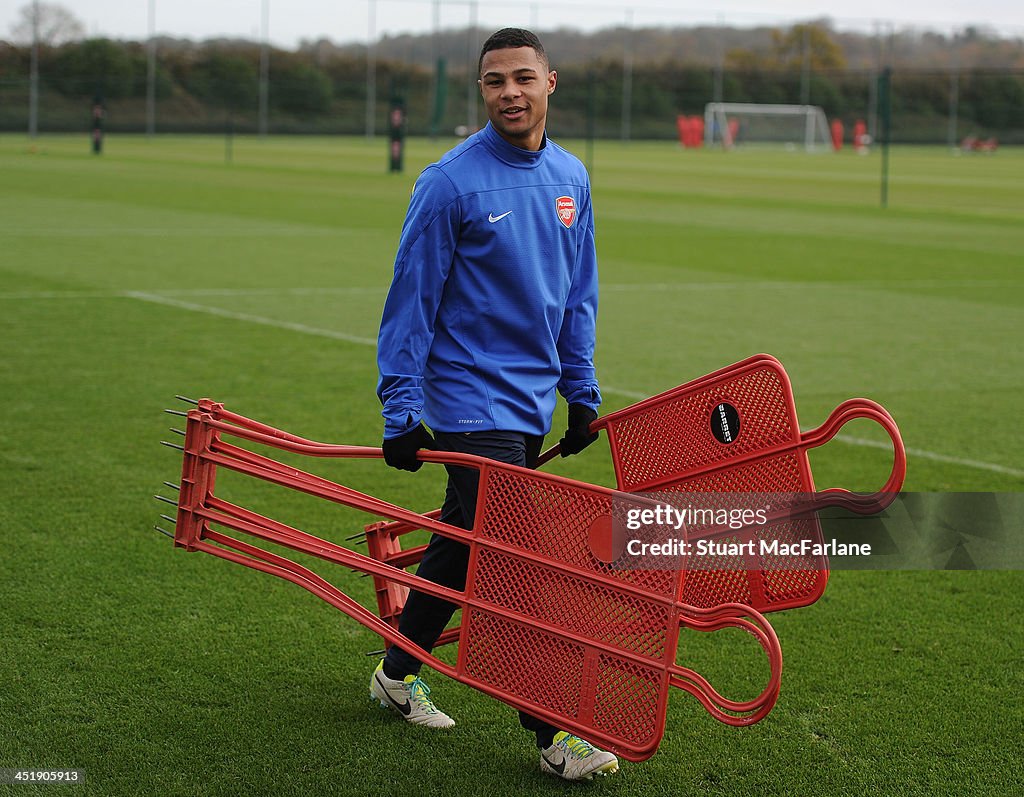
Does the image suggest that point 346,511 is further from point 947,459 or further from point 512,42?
point 947,459

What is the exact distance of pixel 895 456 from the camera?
368 centimetres

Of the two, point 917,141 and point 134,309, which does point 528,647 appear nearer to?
point 134,309

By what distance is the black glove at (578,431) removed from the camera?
174 inches

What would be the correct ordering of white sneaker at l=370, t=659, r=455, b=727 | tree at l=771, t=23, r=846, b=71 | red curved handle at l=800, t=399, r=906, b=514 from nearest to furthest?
1. red curved handle at l=800, t=399, r=906, b=514
2. white sneaker at l=370, t=659, r=455, b=727
3. tree at l=771, t=23, r=846, b=71

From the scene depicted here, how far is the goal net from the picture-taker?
72688mm

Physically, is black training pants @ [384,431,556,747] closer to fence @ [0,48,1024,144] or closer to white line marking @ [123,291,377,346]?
white line marking @ [123,291,377,346]

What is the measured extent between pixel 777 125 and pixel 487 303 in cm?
7240

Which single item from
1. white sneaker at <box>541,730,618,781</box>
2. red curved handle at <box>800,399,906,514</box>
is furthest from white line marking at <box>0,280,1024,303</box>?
red curved handle at <box>800,399,906,514</box>

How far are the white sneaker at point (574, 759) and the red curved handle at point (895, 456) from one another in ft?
3.07

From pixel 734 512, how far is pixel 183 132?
62303mm

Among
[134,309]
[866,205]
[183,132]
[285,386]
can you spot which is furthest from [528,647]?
[183,132]

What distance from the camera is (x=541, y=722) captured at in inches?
161

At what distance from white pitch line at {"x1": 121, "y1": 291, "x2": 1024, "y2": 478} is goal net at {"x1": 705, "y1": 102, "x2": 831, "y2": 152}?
6103 centimetres

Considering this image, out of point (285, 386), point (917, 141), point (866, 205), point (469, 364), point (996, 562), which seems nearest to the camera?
point (469, 364)
